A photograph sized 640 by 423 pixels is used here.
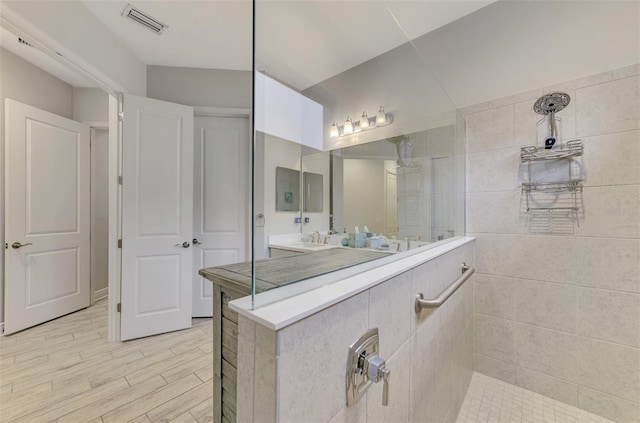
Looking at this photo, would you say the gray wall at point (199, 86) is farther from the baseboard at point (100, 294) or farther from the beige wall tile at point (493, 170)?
the baseboard at point (100, 294)

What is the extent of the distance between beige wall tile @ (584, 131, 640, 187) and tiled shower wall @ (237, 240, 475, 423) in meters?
1.06

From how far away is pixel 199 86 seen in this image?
2764 millimetres

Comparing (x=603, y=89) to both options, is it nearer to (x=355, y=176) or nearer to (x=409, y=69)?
(x=409, y=69)

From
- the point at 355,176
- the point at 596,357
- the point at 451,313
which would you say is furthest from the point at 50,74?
the point at 596,357

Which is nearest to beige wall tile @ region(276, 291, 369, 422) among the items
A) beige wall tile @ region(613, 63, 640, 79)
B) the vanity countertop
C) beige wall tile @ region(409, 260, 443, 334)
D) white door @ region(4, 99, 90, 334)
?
Answer: the vanity countertop

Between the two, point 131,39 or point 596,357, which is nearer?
point 596,357

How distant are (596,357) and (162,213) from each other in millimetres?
3356

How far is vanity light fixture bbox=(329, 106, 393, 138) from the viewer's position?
5.22ft

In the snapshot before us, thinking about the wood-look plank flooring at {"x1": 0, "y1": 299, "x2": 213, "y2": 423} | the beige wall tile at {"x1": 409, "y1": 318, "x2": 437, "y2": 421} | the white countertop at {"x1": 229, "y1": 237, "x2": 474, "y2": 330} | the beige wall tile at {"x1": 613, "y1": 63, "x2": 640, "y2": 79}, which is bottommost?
the wood-look plank flooring at {"x1": 0, "y1": 299, "x2": 213, "y2": 423}

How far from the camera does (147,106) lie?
7.95ft

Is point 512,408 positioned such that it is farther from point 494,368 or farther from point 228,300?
point 228,300

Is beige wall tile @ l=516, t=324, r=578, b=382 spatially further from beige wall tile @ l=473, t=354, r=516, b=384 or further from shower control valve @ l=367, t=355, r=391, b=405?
shower control valve @ l=367, t=355, r=391, b=405

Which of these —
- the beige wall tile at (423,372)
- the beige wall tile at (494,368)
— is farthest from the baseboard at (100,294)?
the beige wall tile at (494,368)

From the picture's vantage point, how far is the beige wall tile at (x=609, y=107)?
1472 mm
